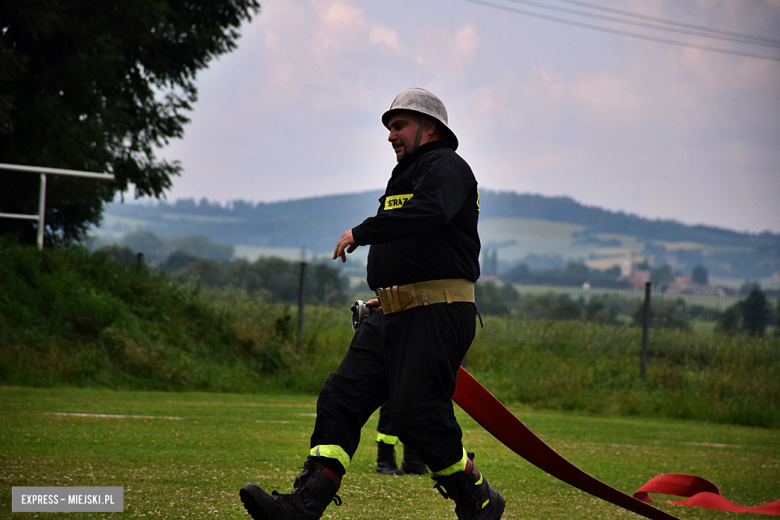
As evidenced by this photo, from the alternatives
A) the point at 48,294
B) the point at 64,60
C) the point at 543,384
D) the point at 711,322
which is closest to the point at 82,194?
the point at 64,60

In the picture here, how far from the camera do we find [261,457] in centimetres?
605

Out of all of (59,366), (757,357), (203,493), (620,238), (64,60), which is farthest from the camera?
(620,238)

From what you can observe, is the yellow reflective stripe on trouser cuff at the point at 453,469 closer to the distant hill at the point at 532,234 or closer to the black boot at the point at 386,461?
the black boot at the point at 386,461

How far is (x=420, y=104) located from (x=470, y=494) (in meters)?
1.94

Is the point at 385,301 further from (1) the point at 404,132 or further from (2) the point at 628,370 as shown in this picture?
(2) the point at 628,370

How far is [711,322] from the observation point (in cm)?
1622

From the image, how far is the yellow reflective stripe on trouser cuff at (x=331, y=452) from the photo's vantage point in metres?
3.54

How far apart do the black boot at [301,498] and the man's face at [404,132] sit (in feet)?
5.26

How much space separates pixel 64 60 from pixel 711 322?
14647mm

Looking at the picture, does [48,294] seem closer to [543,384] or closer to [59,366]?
[59,366]

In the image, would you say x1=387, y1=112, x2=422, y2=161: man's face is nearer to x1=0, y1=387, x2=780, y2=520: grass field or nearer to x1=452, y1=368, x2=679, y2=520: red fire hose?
x1=452, y1=368, x2=679, y2=520: red fire hose

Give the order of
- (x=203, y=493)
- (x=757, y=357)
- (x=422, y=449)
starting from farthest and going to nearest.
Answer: (x=757, y=357) < (x=203, y=493) < (x=422, y=449)

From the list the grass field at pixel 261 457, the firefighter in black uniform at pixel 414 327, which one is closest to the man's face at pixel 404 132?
the firefighter in black uniform at pixel 414 327

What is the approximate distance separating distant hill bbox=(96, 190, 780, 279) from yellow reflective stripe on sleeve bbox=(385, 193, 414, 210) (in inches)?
5587
